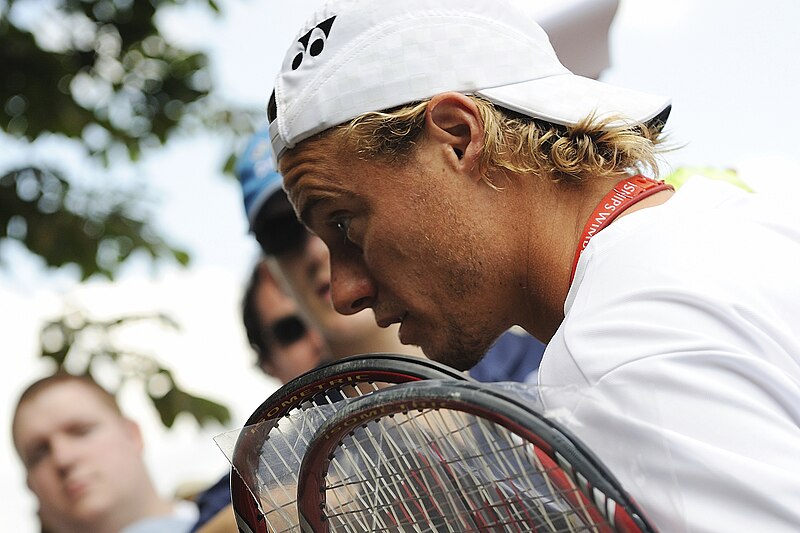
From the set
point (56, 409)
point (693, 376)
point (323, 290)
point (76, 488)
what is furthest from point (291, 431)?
point (56, 409)

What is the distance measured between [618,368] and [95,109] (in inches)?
225

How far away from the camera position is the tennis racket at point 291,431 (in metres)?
1.59

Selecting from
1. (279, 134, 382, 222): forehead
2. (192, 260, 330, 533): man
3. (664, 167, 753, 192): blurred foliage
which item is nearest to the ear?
(279, 134, 382, 222): forehead

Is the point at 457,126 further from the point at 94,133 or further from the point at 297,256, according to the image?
the point at 94,133

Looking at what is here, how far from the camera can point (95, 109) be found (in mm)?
6434

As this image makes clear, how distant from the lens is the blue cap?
3852 millimetres

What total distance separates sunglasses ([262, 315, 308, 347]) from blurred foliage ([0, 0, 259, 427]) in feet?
5.33

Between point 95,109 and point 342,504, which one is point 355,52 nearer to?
point 342,504

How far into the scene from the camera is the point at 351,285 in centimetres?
223

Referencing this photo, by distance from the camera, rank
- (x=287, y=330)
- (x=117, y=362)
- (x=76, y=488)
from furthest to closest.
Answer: (x=117, y=362) < (x=76, y=488) < (x=287, y=330)

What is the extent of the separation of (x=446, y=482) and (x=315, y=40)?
1082 millimetres

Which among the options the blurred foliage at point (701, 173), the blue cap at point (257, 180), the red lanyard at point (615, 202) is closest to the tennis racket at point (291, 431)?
the red lanyard at point (615, 202)

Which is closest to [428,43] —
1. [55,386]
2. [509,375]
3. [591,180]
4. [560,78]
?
[560,78]

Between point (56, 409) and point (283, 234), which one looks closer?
point (283, 234)
